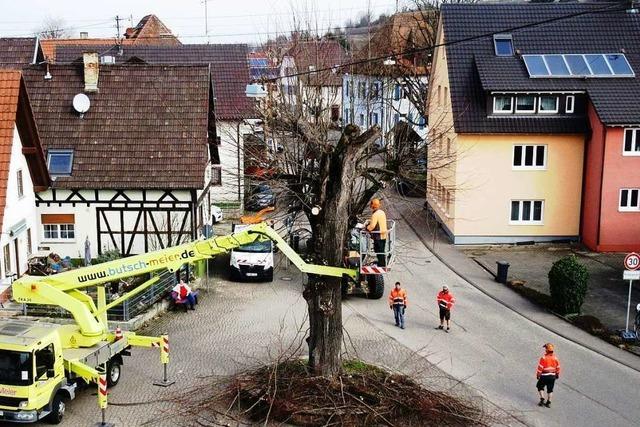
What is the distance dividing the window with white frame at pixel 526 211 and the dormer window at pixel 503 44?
6.70m

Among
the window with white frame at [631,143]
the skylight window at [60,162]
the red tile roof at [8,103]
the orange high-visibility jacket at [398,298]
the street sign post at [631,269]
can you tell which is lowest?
the orange high-visibility jacket at [398,298]

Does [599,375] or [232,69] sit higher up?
[232,69]

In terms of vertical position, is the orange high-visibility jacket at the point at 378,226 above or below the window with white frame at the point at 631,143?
below

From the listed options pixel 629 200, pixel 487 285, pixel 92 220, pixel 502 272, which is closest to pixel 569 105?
pixel 629 200

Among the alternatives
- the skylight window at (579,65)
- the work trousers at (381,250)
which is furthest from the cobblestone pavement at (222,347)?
the skylight window at (579,65)

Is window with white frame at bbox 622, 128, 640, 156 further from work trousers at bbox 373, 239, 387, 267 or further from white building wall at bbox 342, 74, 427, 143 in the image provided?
work trousers at bbox 373, 239, 387, 267

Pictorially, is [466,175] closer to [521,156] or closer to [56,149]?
[521,156]

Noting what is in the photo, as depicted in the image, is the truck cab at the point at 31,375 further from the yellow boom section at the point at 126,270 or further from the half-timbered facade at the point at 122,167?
the half-timbered facade at the point at 122,167

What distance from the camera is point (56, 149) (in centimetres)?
3159

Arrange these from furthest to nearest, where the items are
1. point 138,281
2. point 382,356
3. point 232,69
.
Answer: point 232,69, point 138,281, point 382,356

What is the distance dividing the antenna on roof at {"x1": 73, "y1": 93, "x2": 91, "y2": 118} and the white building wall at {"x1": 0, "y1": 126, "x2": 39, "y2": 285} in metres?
3.77

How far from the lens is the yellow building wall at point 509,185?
37.0 metres

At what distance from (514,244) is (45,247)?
19853 millimetres

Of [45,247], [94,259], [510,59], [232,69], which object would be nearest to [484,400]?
[94,259]
